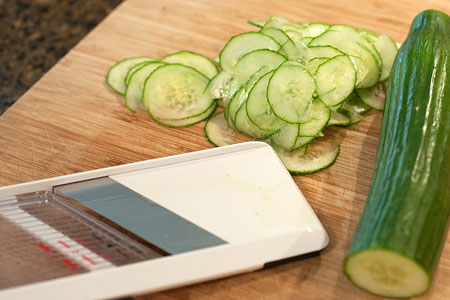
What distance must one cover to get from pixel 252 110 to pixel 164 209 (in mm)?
574

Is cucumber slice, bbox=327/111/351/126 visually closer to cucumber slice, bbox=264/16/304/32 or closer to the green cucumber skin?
the green cucumber skin

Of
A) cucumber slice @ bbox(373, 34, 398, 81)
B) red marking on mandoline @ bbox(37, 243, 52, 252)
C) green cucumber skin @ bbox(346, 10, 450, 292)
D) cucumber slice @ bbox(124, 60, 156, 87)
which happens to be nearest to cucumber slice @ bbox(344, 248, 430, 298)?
green cucumber skin @ bbox(346, 10, 450, 292)

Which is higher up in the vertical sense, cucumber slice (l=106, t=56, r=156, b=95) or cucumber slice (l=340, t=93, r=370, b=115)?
cucumber slice (l=340, t=93, r=370, b=115)

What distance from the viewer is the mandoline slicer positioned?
1.66 meters

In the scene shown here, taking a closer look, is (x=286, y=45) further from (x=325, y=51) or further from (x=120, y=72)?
(x=120, y=72)

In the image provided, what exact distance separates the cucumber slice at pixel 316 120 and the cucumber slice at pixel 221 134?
0.24 m

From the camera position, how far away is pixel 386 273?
163cm

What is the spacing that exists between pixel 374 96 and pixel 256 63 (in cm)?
56

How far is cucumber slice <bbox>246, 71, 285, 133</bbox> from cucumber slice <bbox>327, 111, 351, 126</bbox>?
22 centimetres

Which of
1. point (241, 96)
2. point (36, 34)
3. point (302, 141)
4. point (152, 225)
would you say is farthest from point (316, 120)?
point (36, 34)

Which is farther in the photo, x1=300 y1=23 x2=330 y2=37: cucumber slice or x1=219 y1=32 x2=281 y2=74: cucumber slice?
x1=300 y1=23 x2=330 y2=37: cucumber slice

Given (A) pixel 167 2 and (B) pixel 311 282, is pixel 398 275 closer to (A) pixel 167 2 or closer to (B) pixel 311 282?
(B) pixel 311 282

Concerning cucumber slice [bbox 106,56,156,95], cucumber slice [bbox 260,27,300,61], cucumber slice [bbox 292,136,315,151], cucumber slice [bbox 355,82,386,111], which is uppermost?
cucumber slice [bbox 260,27,300,61]

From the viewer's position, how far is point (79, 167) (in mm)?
2221
